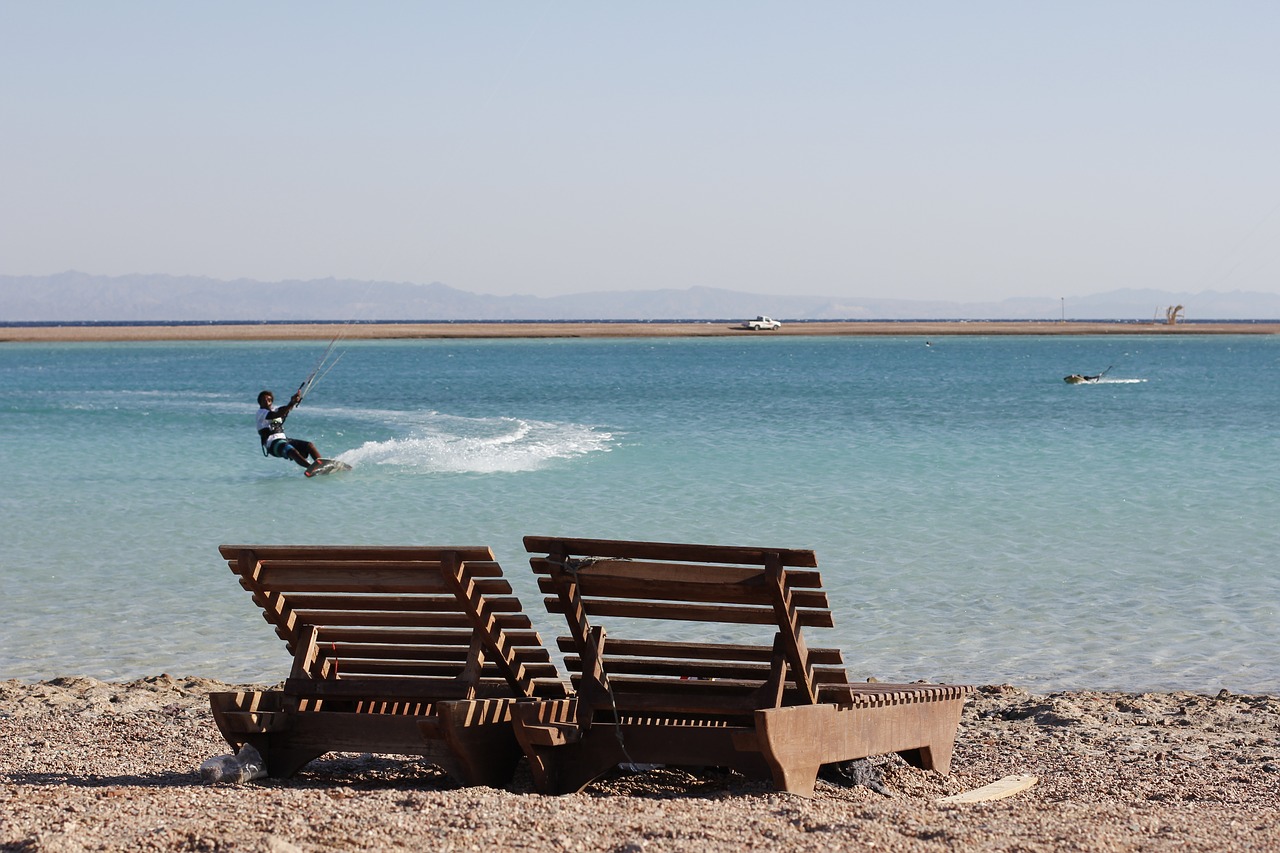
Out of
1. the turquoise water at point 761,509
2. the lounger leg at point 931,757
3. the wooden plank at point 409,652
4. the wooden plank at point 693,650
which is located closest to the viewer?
the wooden plank at point 693,650

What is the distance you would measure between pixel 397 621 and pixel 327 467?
16529 mm

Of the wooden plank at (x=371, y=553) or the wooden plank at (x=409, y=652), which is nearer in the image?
the wooden plank at (x=371, y=553)

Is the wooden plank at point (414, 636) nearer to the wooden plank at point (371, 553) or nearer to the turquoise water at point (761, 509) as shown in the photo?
the wooden plank at point (371, 553)

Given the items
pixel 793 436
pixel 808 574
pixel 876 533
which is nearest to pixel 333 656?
pixel 808 574

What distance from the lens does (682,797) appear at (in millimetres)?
5734

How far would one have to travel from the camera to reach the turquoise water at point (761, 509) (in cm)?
1009

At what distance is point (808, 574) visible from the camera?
5344 mm

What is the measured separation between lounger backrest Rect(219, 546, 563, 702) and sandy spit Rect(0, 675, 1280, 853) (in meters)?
0.41

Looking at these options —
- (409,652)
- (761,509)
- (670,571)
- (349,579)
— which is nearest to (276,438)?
(761,509)

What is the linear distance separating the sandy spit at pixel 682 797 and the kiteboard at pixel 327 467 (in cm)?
1343

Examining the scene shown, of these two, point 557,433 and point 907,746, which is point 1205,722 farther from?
point 557,433

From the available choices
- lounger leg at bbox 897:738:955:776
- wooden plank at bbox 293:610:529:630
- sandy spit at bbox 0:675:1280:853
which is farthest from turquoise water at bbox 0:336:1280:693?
wooden plank at bbox 293:610:529:630

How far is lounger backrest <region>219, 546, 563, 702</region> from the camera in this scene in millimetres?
5711

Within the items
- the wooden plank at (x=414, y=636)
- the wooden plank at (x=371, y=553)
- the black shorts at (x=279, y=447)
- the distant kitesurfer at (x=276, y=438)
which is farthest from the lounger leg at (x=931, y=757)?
the black shorts at (x=279, y=447)
